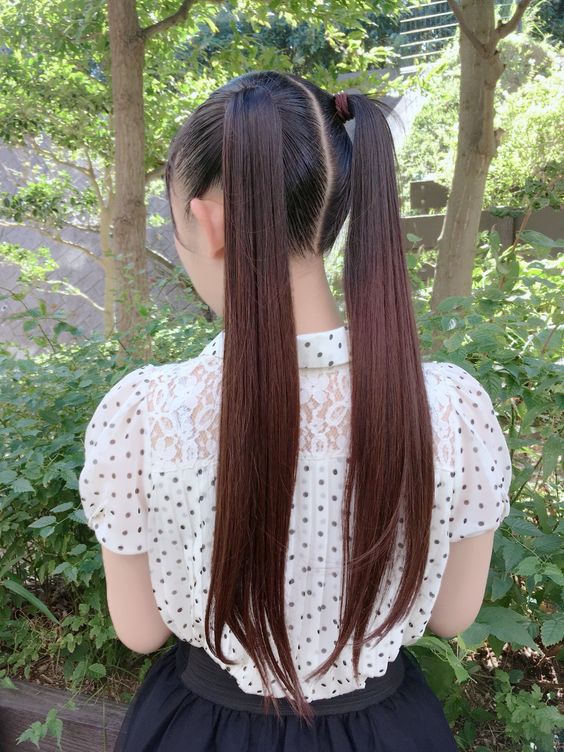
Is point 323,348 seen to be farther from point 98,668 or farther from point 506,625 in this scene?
point 98,668

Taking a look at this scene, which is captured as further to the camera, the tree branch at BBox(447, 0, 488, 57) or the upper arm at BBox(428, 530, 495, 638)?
the tree branch at BBox(447, 0, 488, 57)

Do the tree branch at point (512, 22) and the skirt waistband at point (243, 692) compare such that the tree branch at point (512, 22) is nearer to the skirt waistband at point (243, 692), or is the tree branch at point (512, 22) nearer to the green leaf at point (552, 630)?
the green leaf at point (552, 630)

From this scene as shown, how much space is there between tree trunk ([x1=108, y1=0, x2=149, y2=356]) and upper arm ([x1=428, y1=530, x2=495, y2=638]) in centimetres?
326

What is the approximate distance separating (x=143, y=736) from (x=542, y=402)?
0.96 meters

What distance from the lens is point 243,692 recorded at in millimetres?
1015

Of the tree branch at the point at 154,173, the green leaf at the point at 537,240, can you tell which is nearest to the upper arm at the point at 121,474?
the green leaf at the point at 537,240

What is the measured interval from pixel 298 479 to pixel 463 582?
0.32 meters

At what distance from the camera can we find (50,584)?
6.35 feet

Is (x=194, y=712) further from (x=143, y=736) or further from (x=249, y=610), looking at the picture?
(x=249, y=610)

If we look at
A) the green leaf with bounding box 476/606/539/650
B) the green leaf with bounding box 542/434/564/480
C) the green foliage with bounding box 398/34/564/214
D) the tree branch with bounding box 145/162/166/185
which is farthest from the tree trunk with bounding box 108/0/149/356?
the green leaf with bounding box 476/606/539/650

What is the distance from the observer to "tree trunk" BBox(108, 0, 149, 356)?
4223 mm

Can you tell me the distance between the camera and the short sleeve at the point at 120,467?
855 mm

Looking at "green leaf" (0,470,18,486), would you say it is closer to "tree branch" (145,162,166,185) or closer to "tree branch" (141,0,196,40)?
"tree branch" (141,0,196,40)

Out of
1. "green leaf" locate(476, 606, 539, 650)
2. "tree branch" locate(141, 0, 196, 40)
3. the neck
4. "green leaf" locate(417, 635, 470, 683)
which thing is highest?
"tree branch" locate(141, 0, 196, 40)
